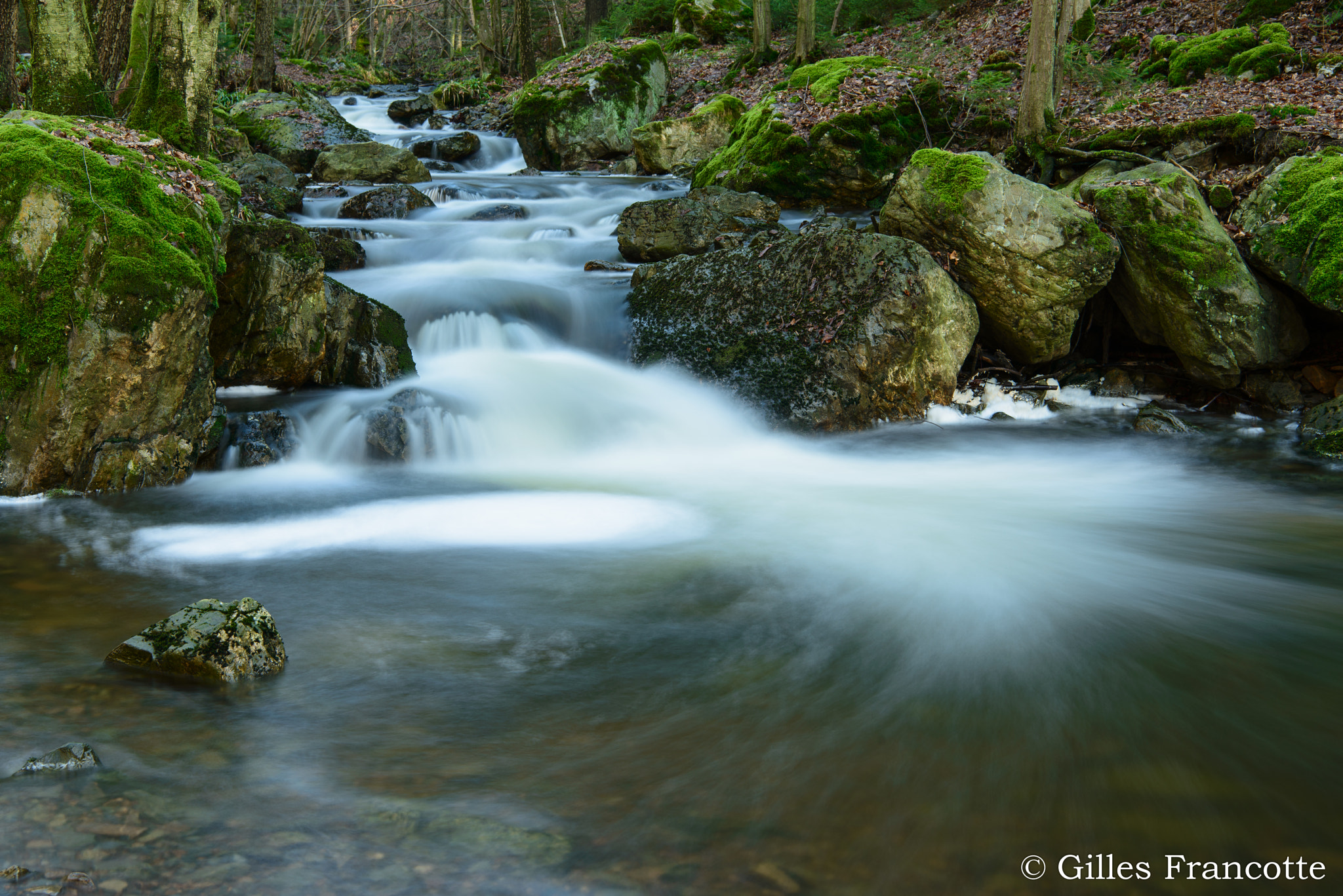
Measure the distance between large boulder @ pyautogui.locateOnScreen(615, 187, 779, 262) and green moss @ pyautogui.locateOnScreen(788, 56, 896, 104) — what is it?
3.26m

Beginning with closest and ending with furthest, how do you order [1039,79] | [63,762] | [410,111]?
[63,762], [1039,79], [410,111]

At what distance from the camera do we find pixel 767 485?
21.7ft

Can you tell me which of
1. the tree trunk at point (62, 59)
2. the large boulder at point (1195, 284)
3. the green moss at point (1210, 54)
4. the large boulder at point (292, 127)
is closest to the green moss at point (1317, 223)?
the large boulder at point (1195, 284)

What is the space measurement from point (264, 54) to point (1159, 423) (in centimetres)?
2075

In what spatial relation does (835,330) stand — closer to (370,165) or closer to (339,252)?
(339,252)

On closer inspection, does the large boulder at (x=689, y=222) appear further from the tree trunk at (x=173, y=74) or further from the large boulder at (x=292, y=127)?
the large boulder at (x=292, y=127)

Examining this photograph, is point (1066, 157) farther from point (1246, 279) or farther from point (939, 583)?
point (939, 583)

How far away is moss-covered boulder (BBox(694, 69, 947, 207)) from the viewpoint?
11.8 metres

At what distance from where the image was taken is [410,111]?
879 inches

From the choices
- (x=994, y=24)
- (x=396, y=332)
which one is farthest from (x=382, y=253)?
(x=994, y=24)

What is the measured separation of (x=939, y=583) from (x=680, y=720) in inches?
82.1

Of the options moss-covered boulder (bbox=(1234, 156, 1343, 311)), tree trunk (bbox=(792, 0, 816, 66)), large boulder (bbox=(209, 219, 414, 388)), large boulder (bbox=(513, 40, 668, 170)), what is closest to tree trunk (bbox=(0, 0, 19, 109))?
large boulder (bbox=(209, 219, 414, 388))

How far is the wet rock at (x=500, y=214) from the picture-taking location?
12.4 metres

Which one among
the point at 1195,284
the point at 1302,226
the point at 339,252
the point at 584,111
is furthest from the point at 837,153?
the point at 584,111
